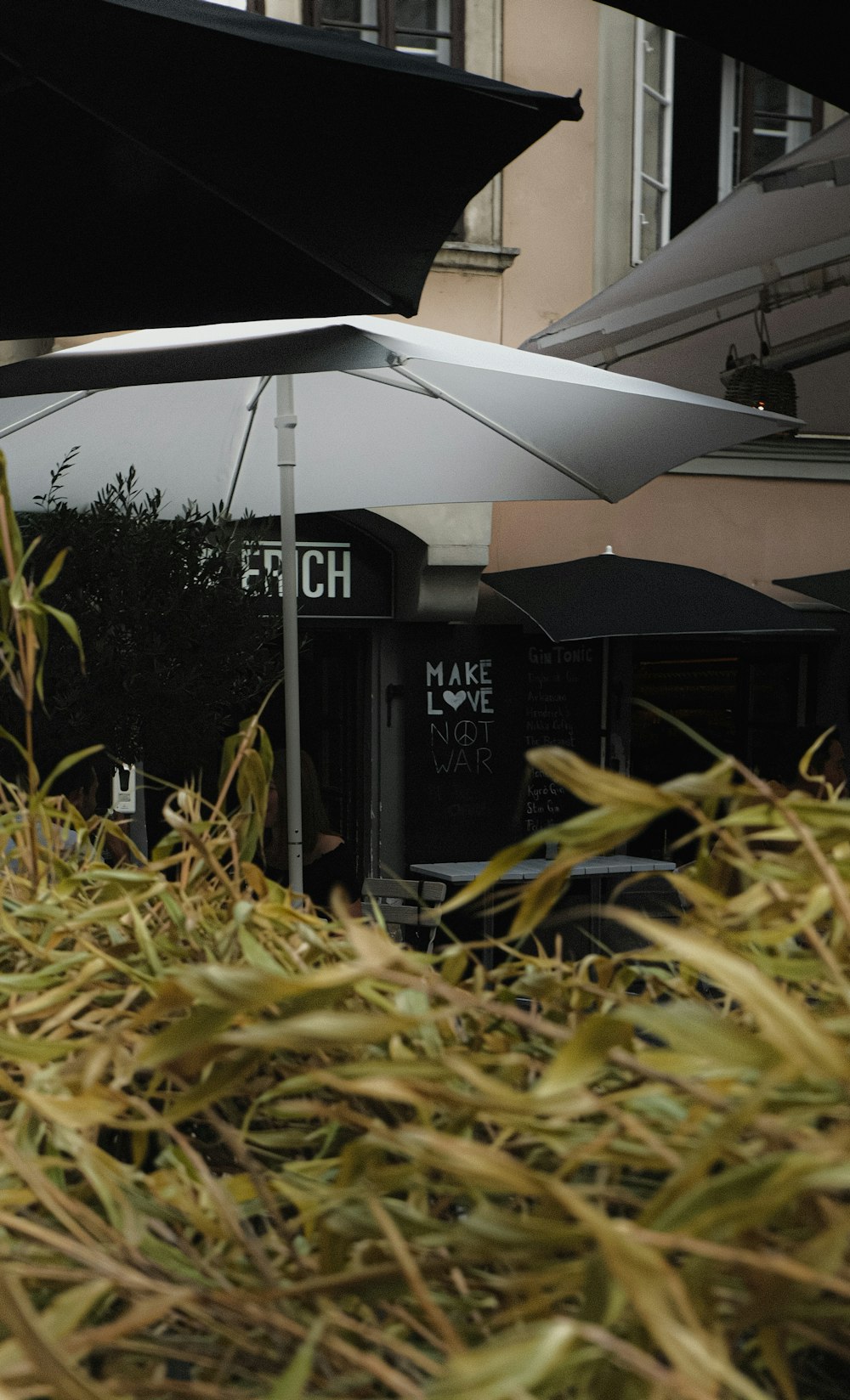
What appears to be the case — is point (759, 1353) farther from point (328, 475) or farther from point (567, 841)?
point (328, 475)

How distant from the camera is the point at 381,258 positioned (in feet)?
8.81

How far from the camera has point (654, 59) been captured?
28.4 feet

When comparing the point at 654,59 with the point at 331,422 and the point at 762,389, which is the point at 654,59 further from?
the point at 331,422

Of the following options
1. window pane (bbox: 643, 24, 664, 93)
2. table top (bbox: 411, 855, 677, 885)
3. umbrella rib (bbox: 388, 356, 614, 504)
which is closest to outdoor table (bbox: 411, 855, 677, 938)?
table top (bbox: 411, 855, 677, 885)

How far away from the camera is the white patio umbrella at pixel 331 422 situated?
131 inches

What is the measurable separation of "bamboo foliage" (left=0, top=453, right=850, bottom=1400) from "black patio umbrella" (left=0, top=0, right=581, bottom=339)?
6.49 ft

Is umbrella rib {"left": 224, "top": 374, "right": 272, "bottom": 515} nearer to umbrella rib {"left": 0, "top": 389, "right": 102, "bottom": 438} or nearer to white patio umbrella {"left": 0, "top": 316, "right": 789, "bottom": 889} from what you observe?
white patio umbrella {"left": 0, "top": 316, "right": 789, "bottom": 889}

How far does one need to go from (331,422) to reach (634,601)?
7.66ft

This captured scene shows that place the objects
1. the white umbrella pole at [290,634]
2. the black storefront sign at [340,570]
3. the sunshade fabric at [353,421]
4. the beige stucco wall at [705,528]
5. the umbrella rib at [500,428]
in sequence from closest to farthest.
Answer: the sunshade fabric at [353,421]
the white umbrella pole at [290,634]
the umbrella rib at [500,428]
the black storefront sign at [340,570]
the beige stucco wall at [705,528]

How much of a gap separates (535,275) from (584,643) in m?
2.26

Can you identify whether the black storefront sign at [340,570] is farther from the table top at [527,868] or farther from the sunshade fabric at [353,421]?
the sunshade fabric at [353,421]

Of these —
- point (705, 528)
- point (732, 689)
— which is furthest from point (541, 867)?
point (732, 689)

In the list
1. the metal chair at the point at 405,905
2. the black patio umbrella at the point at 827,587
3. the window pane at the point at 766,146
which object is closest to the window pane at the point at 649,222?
the window pane at the point at 766,146

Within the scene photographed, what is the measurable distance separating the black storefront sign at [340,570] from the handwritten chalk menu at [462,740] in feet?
1.16
